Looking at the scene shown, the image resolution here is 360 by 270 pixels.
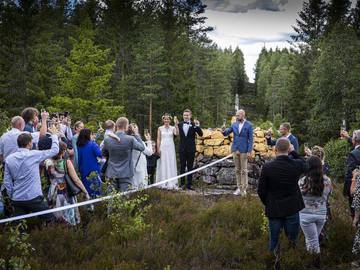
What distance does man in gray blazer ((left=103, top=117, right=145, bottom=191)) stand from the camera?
315 inches

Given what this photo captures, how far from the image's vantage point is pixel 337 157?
28.0m

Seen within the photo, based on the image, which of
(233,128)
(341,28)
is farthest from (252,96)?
(233,128)

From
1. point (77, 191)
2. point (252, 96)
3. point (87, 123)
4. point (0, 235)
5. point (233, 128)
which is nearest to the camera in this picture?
point (0, 235)

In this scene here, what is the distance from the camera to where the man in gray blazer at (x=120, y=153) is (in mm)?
8000

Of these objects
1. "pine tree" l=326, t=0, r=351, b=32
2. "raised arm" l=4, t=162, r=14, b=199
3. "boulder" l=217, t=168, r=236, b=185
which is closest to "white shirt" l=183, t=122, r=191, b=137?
"boulder" l=217, t=168, r=236, b=185

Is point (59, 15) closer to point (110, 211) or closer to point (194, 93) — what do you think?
point (194, 93)

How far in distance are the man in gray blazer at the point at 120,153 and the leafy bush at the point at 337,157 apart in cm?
2161

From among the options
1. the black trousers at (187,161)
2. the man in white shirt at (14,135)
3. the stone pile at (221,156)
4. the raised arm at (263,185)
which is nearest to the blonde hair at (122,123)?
the man in white shirt at (14,135)

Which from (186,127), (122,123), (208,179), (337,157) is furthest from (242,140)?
(337,157)

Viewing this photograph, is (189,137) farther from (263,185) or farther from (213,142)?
(263,185)

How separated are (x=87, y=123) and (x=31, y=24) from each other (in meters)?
9.61

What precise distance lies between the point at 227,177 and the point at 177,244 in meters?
7.37

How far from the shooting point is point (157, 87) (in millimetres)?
38438

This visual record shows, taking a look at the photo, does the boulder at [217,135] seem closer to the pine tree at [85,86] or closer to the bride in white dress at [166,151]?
the bride in white dress at [166,151]
